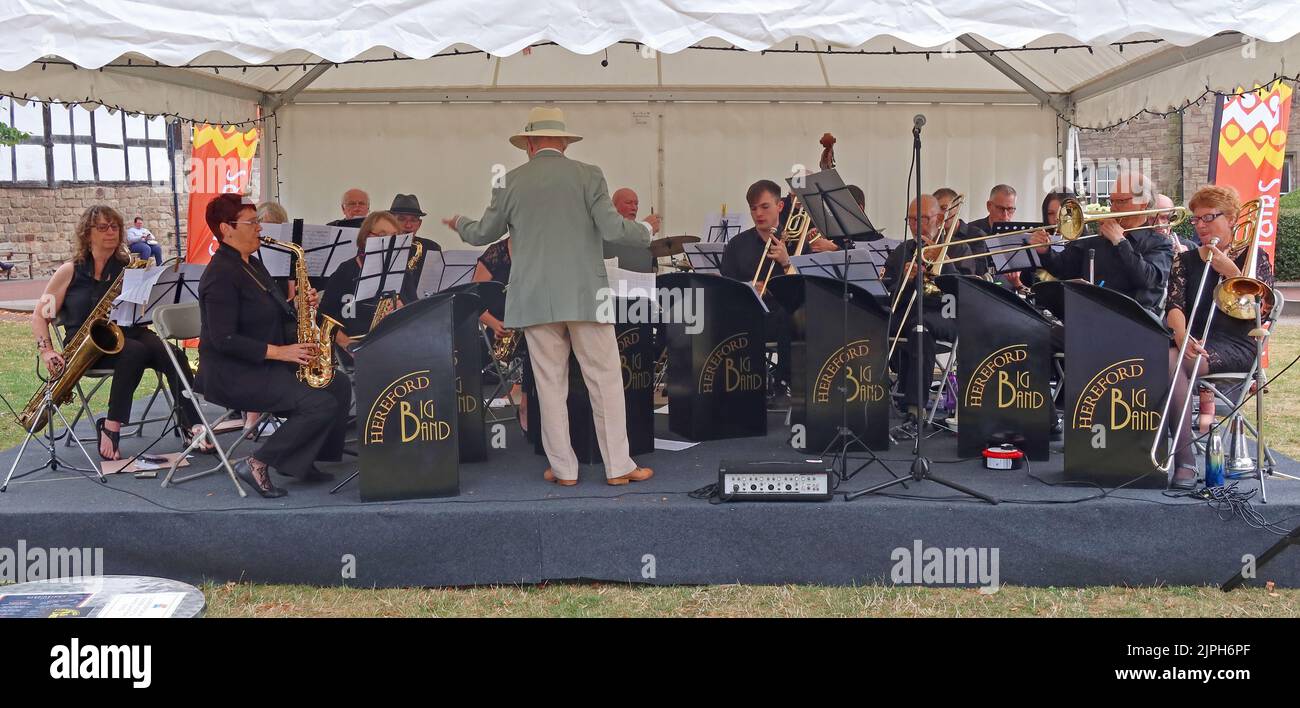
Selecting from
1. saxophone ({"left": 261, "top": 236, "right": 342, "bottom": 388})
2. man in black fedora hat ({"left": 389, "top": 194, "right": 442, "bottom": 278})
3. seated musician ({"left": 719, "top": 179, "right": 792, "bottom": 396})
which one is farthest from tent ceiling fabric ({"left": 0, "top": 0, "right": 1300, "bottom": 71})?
seated musician ({"left": 719, "top": 179, "right": 792, "bottom": 396})

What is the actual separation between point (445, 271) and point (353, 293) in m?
0.60

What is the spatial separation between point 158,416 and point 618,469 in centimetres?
392

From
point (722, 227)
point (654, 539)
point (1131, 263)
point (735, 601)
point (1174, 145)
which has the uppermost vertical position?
point (1174, 145)

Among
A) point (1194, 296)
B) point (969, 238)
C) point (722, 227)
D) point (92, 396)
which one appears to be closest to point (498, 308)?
point (722, 227)

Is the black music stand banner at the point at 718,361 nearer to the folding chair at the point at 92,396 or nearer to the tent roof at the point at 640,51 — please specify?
the tent roof at the point at 640,51

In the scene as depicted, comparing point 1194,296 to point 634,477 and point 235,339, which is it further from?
point 235,339

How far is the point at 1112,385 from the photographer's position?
4762 mm

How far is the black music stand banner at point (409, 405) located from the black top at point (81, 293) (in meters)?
2.17

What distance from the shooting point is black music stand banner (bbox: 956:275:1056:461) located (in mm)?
5297

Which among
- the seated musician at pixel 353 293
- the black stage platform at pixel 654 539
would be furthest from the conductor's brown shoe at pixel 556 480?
the seated musician at pixel 353 293

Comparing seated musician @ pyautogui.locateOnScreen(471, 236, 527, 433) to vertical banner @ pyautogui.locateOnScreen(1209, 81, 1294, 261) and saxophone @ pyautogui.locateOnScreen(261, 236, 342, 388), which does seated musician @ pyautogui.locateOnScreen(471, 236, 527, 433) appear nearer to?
Answer: saxophone @ pyautogui.locateOnScreen(261, 236, 342, 388)

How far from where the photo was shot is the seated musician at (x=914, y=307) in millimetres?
6355

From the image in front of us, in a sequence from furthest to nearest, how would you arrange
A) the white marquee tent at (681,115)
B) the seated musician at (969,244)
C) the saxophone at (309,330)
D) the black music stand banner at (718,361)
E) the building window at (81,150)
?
the building window at (81,150) → the white marquee tent at (681,115) → the seated musician at (969,244) → the black music stand banner at (718,361) → the saxophone at (309,330)

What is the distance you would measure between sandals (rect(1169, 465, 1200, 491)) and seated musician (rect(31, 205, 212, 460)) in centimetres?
457
